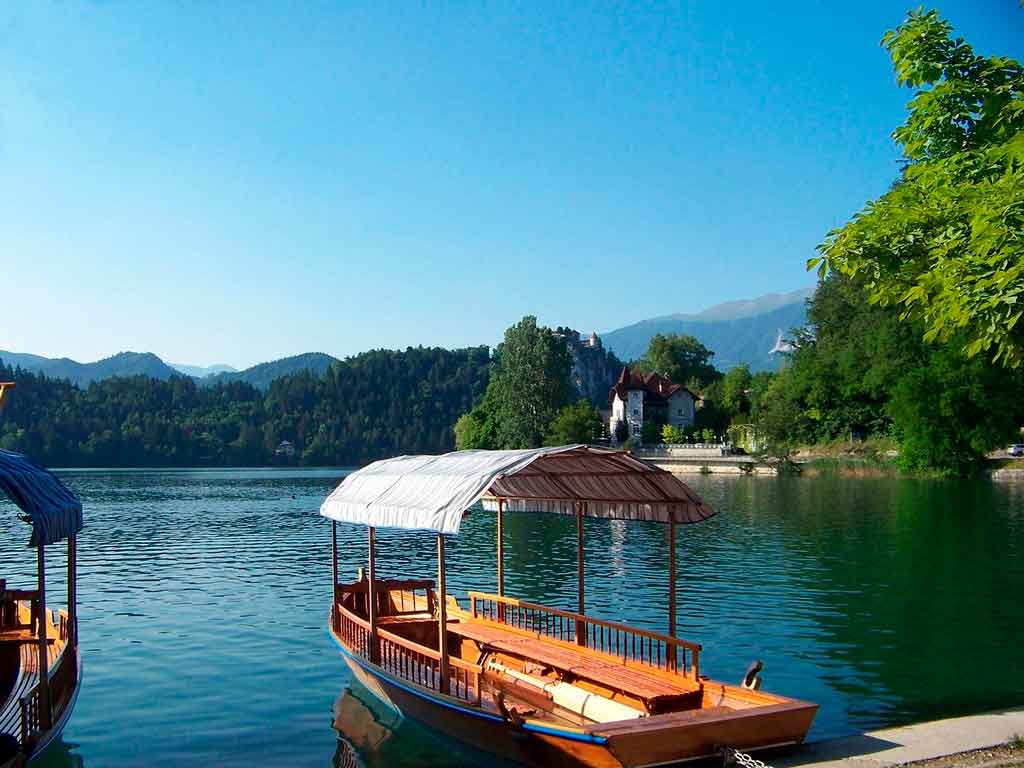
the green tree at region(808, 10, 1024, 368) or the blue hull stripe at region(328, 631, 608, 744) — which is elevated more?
the green tree at region(808, 10, 1024, 368)

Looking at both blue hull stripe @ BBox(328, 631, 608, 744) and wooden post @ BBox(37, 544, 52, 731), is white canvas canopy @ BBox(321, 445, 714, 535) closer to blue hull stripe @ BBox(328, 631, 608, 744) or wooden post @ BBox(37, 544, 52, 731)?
blue hull stripe @ BBox(328, 631, 608, 744)

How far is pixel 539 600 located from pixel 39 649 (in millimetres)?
16928

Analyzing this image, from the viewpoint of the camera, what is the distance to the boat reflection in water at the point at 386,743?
1411 cm

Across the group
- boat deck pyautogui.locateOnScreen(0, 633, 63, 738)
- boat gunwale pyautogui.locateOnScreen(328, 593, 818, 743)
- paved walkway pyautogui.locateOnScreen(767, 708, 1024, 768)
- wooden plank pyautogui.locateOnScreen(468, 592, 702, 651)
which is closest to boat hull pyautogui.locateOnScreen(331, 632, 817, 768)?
boat gunwale pyautogui.locateOnScreen(328, 593, 818, 743)

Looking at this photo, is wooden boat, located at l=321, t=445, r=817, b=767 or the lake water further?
Result: the lake water

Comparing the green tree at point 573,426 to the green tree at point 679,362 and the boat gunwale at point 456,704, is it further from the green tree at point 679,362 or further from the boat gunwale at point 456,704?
the boat gunwale at point 456,704

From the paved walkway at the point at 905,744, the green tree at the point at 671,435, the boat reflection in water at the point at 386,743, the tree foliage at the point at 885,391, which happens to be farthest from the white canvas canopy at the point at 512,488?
the green tree at the point at 671,435

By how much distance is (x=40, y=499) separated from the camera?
13.3 meters

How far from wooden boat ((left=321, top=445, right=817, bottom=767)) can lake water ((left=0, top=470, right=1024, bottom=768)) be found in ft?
3.83

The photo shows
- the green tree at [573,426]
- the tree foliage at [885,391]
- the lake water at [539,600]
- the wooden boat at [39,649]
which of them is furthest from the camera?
the green tree at [573,426]

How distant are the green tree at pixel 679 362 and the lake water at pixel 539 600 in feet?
325

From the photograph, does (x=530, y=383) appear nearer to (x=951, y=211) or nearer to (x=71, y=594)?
(x=71, y=594)

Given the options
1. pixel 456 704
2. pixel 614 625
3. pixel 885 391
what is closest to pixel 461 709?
pixel 456 704

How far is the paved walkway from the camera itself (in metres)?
11.2
